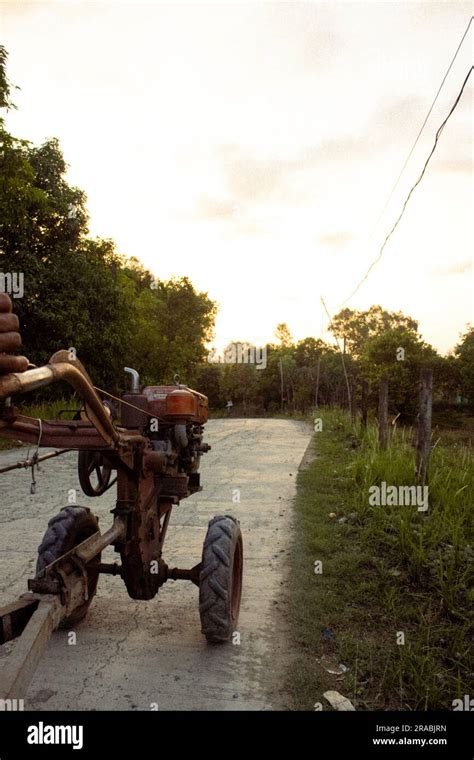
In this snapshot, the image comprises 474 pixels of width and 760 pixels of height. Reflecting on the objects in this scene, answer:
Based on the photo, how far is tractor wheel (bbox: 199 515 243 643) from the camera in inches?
149

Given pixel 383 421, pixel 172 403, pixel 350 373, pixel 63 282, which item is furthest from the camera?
pixel 350 373

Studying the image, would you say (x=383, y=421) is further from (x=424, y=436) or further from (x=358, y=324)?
(x=358, y=324)

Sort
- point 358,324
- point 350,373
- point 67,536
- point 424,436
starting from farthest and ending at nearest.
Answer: point 358,324, point 350,373, point 424,436, point 67,536

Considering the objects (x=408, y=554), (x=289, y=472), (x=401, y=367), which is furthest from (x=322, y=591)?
(x=401, y=367)

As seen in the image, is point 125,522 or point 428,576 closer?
point 125,522

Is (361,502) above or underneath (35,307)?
underneath

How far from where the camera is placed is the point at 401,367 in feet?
107

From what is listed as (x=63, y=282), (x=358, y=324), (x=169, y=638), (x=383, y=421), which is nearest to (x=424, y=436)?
(x=383, y=421)

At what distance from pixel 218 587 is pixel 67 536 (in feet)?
3.42

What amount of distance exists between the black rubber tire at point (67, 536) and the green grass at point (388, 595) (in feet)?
5.04

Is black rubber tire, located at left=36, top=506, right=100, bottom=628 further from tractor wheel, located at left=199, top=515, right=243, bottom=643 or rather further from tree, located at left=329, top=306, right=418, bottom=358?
tree, located at left=329, top=306, right=418, bottom=358

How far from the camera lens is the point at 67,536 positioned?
3.88 m
